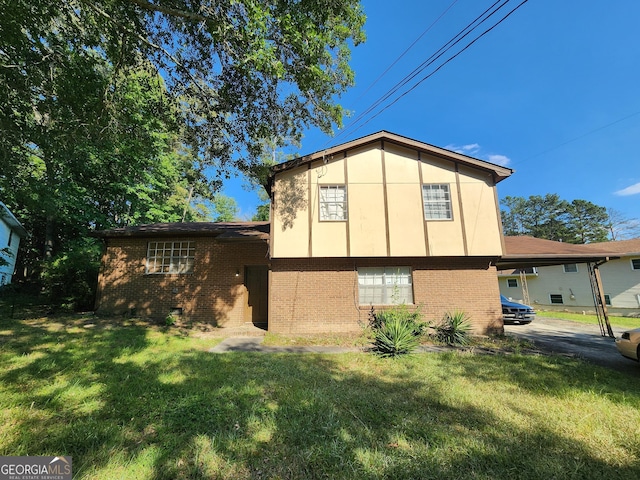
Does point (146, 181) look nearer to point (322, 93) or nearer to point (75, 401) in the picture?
point (322, 93)

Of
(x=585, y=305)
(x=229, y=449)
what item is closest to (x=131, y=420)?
(x=229, y=449)

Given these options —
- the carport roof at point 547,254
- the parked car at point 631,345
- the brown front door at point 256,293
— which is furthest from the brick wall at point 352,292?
the parked car at point 631,345

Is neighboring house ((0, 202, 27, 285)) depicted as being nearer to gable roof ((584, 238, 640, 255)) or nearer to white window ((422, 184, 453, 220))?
white window ((422, 184, 453, 220))

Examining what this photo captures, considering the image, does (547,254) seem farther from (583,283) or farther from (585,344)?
(583,283)

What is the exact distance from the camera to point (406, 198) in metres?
10.1

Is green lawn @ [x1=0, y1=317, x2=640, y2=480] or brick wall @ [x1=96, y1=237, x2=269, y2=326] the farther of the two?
brick wall @ [x1=96, y1=237, x2=269, y2=326]

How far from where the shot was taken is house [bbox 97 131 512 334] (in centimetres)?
982

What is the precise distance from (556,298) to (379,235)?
2072 centimetres

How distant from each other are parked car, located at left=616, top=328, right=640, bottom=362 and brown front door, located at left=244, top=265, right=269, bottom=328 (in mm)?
10540

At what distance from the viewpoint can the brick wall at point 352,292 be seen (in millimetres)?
9758

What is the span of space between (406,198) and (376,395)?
23.7ft

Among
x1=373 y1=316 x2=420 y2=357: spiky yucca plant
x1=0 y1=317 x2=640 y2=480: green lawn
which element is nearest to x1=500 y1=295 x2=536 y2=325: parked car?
x1=0 y1=317 x2=640 y2=480: green lawn

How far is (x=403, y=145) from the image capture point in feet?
34.2

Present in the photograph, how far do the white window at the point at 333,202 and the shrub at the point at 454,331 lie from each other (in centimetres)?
490
